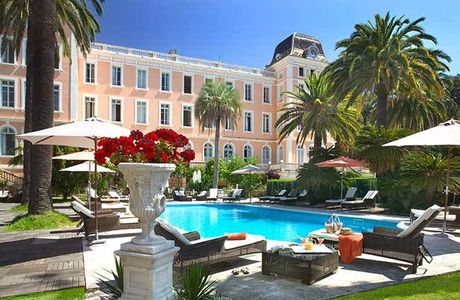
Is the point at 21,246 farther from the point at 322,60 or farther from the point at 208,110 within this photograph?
the point at 322,60

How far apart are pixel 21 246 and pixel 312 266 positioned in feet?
19.7

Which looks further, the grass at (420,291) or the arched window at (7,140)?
the arched window at (7,140)

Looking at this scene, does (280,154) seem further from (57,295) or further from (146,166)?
(146,166)

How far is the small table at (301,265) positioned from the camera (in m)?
5.35

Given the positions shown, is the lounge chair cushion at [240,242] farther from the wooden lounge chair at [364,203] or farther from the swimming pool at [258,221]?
the wooden lounge chair at [364,203]

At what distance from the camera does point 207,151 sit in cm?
3775

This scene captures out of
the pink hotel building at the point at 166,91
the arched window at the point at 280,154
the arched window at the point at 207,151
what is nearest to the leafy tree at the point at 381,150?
the pink hotel building at the point at 166,91

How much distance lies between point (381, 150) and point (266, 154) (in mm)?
24570

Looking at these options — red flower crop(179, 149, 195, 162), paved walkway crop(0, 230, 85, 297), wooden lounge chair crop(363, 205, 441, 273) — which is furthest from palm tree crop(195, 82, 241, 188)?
red flower crop(179, 149, 195, 162)

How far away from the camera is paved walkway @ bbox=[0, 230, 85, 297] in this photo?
531 centimetres

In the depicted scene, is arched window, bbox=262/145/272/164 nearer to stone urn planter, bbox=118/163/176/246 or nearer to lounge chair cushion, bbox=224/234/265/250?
lounge chair cushion, bbox=224/234/265/250

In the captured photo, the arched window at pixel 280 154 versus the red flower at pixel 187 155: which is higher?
the arched window at pixel 280 154

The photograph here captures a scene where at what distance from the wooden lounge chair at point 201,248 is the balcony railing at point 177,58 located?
30.4 meters

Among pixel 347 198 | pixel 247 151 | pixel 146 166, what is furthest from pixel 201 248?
pixel 247 151
